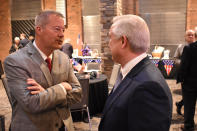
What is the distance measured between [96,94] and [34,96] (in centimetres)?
295

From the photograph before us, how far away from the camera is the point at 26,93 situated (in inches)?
57.4

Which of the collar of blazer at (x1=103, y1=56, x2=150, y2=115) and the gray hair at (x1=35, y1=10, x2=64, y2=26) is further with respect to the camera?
the gray hair at (x1=35, y1=10, x2=64, y2=26)

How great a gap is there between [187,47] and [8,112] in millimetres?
3940

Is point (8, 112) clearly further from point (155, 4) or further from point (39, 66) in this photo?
point (155, 4)

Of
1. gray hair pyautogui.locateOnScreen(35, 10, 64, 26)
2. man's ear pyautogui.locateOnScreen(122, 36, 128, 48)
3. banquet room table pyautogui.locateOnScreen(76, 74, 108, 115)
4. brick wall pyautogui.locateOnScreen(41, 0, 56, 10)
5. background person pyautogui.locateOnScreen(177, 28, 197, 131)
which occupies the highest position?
brick wall pyautogui.locateOnScreen(41, 0, 56, 10)

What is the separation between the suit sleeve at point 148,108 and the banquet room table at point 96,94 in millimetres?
3235

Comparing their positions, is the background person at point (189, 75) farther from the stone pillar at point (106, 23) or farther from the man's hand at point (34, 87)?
the stone pillar at point (106, 23)

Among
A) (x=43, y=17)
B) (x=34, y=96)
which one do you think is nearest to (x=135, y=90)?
(x=34, y=96)

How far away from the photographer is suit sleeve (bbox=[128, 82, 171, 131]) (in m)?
0.98

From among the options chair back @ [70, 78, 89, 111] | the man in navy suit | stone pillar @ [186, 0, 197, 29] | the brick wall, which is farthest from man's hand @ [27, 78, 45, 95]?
the brick wall

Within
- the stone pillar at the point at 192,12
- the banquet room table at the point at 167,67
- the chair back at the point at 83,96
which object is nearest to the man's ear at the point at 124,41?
the chair back at the point at 83,96

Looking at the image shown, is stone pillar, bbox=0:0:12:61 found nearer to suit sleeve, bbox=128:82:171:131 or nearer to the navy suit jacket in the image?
the navy suit jacket

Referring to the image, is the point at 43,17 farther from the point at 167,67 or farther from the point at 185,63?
the point at 167,67

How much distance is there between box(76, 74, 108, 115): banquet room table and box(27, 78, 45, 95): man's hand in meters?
2.76
